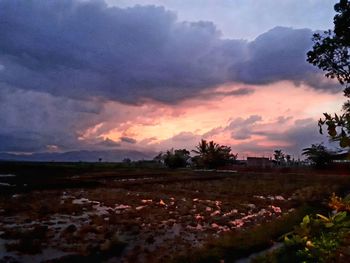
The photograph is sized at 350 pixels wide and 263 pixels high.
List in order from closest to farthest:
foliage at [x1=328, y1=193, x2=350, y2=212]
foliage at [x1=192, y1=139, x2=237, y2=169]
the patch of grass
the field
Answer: foliage at [x1=328, y1=193, x2=350, y2=212], the patch of grass, the field, foliage at [x1=192, y1=139, x2=237, y2=169]

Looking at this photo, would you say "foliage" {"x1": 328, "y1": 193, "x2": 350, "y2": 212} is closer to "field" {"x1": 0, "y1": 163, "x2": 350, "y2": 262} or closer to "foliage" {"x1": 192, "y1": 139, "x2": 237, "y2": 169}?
A: "field" {"x1": 0, "y1": 163, "x2": 350, "y2": 262}

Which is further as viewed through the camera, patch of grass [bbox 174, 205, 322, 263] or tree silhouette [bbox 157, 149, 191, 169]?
tree silhouette [bbox 157, 149, 191, 169]

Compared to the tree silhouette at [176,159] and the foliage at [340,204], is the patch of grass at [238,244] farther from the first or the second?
the tree silhouette at [176,159]

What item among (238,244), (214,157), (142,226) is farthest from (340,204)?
(214,157)

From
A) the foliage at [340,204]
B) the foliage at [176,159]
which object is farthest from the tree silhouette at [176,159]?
the foliage at [340,204]

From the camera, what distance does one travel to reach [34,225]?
19594 millimetres

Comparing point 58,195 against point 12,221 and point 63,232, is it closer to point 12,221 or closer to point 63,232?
point 12,221

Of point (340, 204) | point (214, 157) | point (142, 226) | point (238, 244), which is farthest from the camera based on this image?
point (214, 157)

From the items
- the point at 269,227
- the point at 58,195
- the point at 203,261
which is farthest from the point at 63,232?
the point at 58,195

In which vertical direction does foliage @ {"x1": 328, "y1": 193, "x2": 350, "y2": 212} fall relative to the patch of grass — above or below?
above

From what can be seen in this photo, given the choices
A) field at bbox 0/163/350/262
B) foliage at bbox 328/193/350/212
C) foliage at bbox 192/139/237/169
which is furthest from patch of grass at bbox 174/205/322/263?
foliage at bbox 192/139/237/169

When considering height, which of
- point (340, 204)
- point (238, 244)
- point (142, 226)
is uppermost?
point (340, 204)

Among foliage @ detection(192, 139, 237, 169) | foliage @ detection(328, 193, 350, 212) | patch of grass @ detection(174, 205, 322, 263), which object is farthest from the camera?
foliage @ detection(192, 139, 237, 169)

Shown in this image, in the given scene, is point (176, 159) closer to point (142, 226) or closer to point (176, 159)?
point (176, 159)
